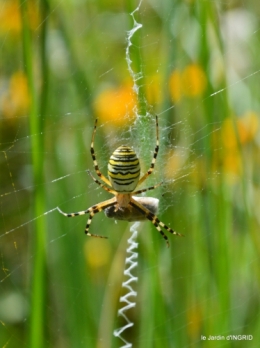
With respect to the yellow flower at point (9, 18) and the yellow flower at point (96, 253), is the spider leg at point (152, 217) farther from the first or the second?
the yellow flower at point (9, 18)

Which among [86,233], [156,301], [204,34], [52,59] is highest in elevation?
[52,59]

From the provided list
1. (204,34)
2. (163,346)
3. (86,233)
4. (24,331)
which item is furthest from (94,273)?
(204,34)

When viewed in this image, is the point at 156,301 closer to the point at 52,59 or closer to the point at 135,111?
the point at 135,111

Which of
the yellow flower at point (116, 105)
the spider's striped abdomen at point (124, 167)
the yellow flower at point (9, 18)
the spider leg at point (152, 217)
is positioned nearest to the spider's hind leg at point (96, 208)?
the spider leg at point (152, 217)

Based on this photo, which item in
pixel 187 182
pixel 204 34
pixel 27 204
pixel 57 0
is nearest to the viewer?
pixel 204 34

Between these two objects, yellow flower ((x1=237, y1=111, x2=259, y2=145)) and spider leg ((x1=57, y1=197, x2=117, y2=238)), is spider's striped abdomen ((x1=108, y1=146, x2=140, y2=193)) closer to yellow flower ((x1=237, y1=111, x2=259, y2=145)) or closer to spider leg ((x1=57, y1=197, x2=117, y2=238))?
spider leg ((x1=57, y1=197, x2=117, y2=238))

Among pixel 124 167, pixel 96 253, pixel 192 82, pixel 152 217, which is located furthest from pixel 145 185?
pixel 192 82

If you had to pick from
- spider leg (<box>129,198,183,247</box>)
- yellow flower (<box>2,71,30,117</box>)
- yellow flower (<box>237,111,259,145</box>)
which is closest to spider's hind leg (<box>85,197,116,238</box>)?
spider leg (<box>129,198,183,247</box>)

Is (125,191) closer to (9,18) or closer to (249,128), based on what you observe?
(249,128)
